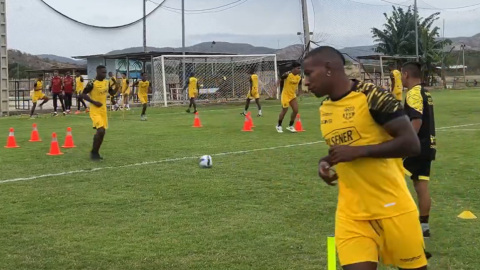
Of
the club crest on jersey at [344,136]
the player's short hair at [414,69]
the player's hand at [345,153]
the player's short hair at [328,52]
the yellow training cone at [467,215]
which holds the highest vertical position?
the player's short hair at [414,69]

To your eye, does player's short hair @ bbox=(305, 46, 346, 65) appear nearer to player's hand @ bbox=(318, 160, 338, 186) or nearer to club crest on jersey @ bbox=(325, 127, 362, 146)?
club crest on jersey @ bbox=(325, 127, 362, 146)

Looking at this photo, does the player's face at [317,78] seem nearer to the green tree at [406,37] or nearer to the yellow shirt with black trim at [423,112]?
the yellow shirt with black trim at [423,112]

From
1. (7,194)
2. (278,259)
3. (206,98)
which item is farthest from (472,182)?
(206,98)

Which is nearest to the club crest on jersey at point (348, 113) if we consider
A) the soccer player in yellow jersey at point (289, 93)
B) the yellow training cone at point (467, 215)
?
the yellow training cone at point (467, 215)

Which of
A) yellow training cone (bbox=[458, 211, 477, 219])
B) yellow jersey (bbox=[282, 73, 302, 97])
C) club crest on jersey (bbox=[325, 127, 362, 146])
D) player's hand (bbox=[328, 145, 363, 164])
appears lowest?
yellow training cone (bbox=[458, 211, 477, 219])

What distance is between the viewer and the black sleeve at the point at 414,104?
6194 millimetres

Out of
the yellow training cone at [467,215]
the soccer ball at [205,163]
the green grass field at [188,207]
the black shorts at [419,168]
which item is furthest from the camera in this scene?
the soccer ball at [205,163]

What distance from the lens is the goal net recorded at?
3484 cm

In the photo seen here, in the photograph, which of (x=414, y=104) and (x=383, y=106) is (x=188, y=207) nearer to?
(x=414, y=104)

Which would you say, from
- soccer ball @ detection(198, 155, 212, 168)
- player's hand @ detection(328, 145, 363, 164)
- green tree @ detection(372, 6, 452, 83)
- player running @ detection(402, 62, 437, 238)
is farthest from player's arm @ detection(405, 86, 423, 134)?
green tree @ detection(372, 6, 452, 83)

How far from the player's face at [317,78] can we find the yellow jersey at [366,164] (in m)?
0.11

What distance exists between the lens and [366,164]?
335 cm

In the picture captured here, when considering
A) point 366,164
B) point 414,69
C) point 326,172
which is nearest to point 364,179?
point 366,164

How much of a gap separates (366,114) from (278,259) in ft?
8.24
